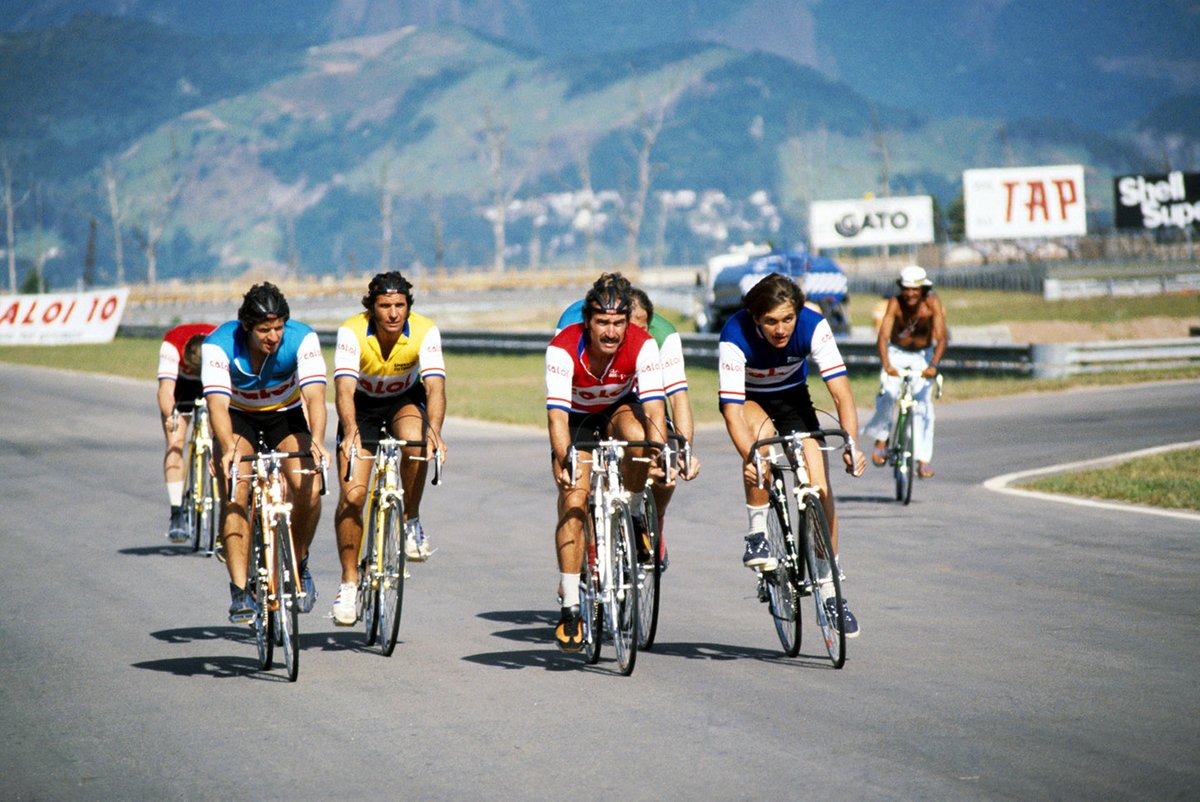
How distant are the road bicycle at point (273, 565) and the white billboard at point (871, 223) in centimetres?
7652

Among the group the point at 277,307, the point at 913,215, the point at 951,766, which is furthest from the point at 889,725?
the point at 913,215

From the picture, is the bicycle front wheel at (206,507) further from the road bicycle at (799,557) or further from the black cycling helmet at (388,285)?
the road bicycle at (799,557)

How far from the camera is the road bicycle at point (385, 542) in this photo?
27.4 ft

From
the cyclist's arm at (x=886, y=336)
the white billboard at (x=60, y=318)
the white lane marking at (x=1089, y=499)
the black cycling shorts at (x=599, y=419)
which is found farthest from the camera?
the white billboard at (x=60, y=318)

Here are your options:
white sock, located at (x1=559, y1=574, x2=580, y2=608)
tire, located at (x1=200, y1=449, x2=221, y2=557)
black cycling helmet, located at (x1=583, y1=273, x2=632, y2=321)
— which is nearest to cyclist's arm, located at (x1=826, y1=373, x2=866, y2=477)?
black cycling helmet, located at (x1=583, y1=273, x2=632, y2=321)

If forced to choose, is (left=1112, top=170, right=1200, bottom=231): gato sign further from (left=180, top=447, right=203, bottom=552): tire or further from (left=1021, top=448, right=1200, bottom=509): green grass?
(left=180, top=447, right=203, bottom=552): tire

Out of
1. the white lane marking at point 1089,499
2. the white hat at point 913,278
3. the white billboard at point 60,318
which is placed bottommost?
the white lane marking at point 1089,499

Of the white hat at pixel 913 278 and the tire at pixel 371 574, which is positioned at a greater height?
the white hat at pixel 913 278

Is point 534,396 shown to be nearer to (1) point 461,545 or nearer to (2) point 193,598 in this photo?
(1) point 461,545

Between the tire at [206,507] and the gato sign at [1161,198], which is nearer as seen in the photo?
the tire at [206,507]

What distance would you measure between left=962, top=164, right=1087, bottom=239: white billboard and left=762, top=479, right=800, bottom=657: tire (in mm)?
68755

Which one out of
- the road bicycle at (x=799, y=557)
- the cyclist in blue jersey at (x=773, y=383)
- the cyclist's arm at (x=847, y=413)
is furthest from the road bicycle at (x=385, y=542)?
the cyclist's arm at (x=847, y=413)

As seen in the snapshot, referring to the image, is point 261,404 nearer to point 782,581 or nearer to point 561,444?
point 561,444

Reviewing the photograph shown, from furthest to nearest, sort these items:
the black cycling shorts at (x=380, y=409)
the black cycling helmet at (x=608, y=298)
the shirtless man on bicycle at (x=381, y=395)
Answer: the black cycling shorts at (x=380, y=409) → the shirtless man on bicycle at (x=381, y=395) → the black cycling helmet at (x=608, y=298)
